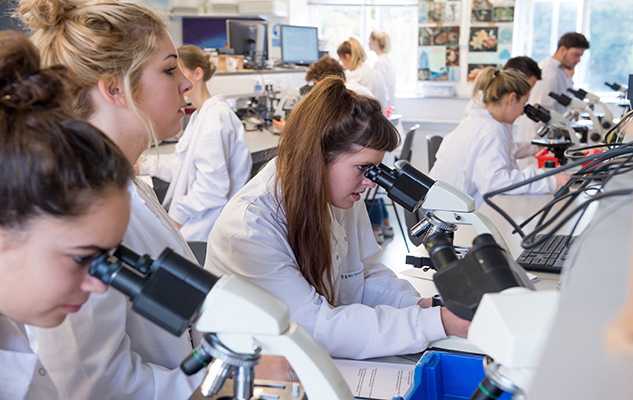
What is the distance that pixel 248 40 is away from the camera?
18.5 ft

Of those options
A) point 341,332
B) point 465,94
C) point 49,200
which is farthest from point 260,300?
point 465,94

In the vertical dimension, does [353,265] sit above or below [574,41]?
below

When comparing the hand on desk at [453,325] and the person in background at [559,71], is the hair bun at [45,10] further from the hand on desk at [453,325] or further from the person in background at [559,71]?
the person in background at [559,71]

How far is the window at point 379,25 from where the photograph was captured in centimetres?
773

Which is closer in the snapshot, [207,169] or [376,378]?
[376,378]

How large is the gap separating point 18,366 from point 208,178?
2.04m

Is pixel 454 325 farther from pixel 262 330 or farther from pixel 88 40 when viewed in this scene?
pixel 88 40

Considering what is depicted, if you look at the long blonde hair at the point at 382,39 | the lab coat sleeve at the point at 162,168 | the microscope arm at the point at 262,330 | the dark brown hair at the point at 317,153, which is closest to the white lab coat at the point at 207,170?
the lab coat sleeve at the point at 162,168

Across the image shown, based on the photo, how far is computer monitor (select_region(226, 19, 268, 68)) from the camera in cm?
545

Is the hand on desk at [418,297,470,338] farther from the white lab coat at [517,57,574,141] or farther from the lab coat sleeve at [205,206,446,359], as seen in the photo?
the white lab coat at [517,57,574,141]

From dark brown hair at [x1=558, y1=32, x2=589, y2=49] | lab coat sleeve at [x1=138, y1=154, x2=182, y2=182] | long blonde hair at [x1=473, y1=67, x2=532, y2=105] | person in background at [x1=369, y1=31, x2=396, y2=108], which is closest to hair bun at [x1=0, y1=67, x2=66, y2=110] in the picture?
lab coat sleeve at [x1=138, y1=154, x2=182, y2=182]

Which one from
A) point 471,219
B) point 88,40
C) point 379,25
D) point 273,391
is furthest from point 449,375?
point 379,25

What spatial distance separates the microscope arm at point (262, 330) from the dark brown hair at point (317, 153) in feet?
2.84

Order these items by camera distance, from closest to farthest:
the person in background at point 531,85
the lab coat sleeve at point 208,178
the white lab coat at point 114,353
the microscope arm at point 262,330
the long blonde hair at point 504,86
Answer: the microscope arm at point 262,330 < the white lab coat at point 114,353 < the lab coat sleeve at point 208,178 < the long blonde hair at point 504,86 < the person in background at point 531,85
